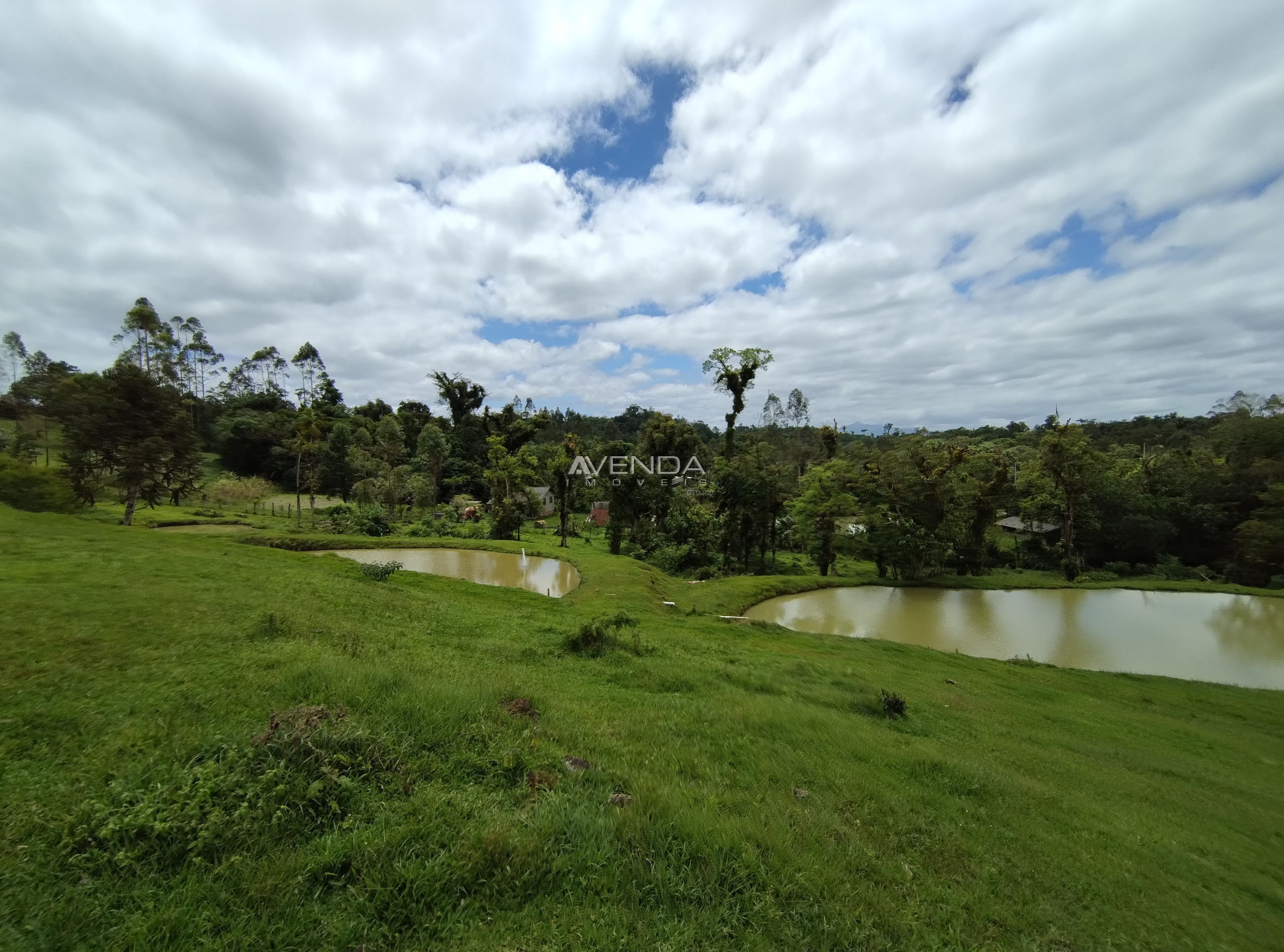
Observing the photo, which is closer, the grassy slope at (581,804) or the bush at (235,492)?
the grassy slope at (581,804)

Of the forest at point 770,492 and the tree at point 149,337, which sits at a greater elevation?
the tree at point 149,337

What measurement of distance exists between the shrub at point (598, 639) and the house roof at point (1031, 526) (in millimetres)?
40679

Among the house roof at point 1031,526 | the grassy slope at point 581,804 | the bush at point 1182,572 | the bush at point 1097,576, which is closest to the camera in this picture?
the grassy slope at point 581,804

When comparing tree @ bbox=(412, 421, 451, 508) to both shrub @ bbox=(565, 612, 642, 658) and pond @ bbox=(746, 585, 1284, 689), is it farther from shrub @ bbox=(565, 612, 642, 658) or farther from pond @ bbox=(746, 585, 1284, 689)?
shrub @ bbox=(565, 612, 642, 658)

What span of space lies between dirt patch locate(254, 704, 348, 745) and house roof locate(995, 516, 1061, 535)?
4721cm

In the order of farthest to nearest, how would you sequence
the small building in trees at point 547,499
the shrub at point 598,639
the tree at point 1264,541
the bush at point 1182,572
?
the small building in trees at point 547,499
the bush at point 1182,572
the tree at point 1264,541
the shrub at point 598,639

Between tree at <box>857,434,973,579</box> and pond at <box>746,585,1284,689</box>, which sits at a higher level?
tree at <box>857,434,973,579</box>

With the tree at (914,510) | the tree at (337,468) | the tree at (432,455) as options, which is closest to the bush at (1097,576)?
the tree at (914,510)

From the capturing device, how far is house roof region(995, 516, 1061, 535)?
139ft

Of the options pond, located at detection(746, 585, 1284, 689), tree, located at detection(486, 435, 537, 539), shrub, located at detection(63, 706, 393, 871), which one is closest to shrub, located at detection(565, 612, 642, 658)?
shrub, located at detection(63, 706, 393, 871)

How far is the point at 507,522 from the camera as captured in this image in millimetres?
39094

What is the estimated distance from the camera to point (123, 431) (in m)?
25.4

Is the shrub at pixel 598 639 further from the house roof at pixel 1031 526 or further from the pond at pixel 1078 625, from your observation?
the house roof at pixel 1031 526

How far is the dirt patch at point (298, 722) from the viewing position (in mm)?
4250
